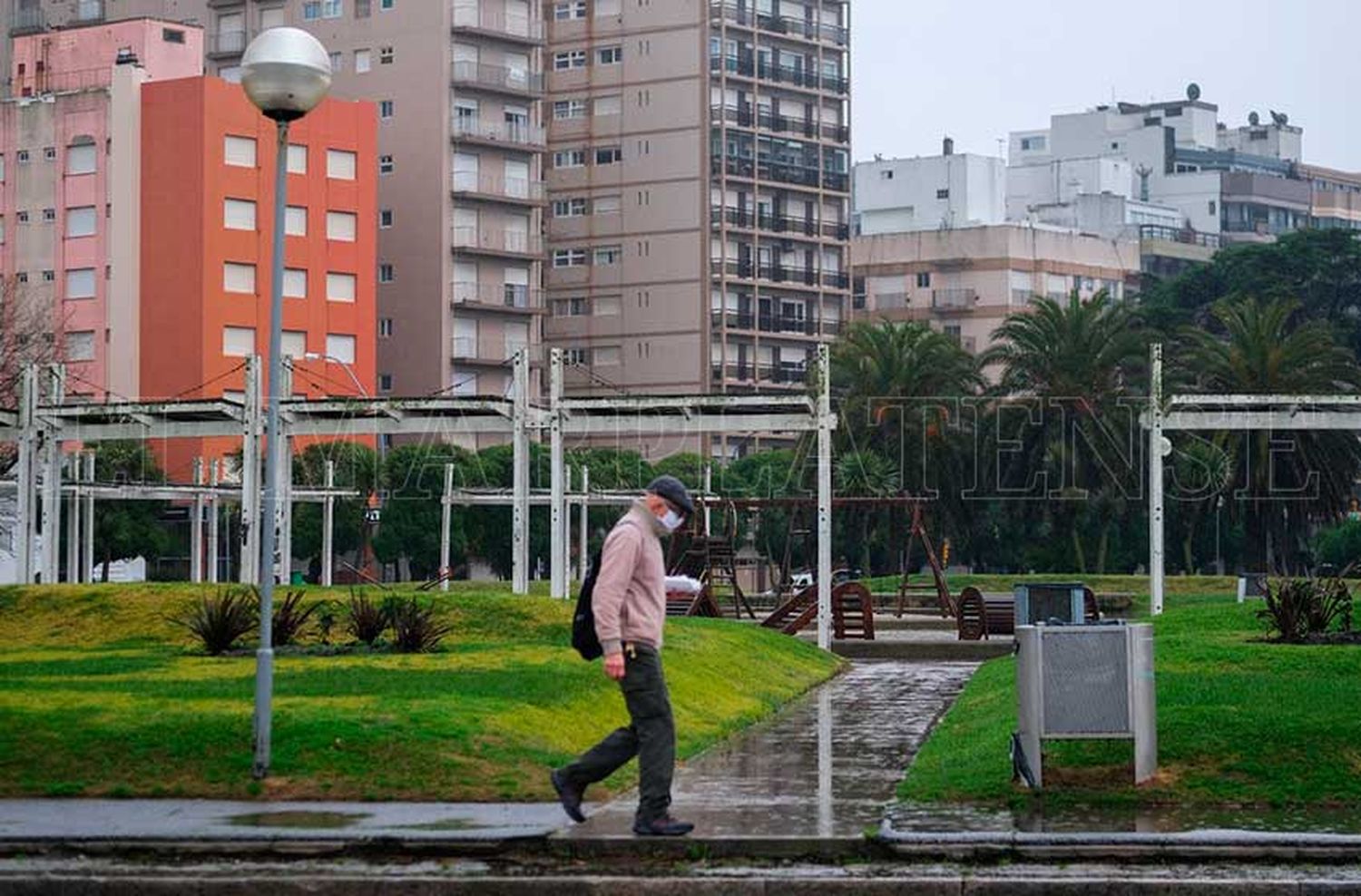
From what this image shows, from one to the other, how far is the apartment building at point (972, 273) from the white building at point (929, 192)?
560 cm

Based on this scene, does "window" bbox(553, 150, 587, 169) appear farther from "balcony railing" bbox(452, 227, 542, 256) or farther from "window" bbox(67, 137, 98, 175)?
"window" bbox(67, 137, 98, 175)

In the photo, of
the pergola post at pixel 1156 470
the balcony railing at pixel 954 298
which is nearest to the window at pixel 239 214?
the balcony railing at pixel 954 298

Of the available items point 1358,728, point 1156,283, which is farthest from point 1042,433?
point 1358,728

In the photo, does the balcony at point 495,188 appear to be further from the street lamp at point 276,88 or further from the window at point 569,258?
the street lamp at point 276,88

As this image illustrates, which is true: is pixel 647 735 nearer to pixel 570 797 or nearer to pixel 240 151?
pixel 570 797

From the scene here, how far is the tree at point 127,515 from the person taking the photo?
78688 millimetres

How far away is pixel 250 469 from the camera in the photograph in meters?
37.2

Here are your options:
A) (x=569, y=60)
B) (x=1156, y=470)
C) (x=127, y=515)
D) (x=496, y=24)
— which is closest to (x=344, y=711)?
(x=1156, y=470)

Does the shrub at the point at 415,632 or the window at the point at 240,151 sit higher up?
the window at the point at 240,151

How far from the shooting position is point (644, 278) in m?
118

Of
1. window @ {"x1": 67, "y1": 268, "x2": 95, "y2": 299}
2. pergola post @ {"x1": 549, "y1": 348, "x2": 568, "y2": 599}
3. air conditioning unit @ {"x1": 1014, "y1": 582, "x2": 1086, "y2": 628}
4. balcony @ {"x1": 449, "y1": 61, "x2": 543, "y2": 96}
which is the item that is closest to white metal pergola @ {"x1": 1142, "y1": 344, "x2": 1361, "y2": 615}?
pergola post @ {"x1": 549, "y1": 348, "x2": 568, "y2": 599}

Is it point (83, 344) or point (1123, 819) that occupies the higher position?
point (83, 344)

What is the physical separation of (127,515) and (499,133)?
3380cm

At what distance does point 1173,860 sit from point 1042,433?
229 feet
